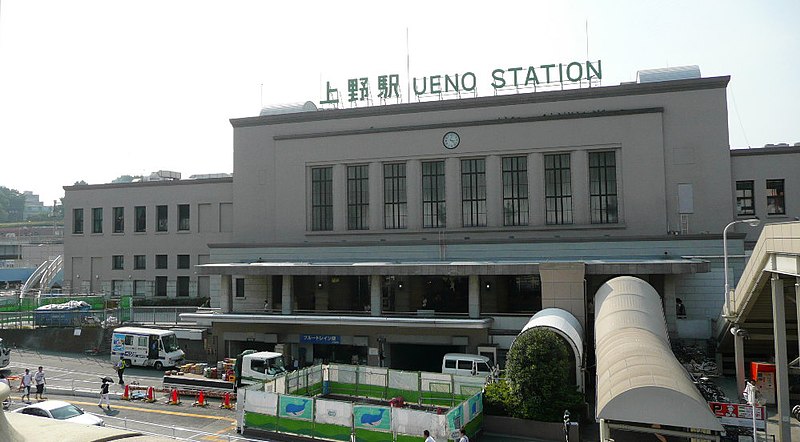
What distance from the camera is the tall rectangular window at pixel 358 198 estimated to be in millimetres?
53188

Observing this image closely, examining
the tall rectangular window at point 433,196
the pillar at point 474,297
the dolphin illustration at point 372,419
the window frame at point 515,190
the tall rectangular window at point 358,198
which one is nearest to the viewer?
the dolphin illustration at point 372,419

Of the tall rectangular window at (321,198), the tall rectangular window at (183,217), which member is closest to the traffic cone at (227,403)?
the tall rectangular window at (321,198)

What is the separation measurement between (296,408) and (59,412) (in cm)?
933

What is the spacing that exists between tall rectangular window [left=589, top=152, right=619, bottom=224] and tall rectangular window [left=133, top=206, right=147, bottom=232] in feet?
145

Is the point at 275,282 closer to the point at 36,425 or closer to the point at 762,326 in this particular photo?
the point at 762,326

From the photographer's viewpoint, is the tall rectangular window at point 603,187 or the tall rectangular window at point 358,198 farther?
the tall rectangular window at point 358,198

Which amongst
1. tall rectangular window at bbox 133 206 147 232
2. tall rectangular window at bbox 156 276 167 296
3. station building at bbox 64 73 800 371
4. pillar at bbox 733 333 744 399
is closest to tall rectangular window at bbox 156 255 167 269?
tall rectangular window at bbox 156 276 167 296

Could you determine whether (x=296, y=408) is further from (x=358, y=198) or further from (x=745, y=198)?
(x=745, y=198)

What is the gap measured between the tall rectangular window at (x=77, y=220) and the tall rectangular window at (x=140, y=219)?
7012 millimetres

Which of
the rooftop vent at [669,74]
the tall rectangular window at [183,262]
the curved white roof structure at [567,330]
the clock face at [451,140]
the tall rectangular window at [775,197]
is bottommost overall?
the curved white roof structure at [567,330]

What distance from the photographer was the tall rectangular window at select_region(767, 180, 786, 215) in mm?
47969

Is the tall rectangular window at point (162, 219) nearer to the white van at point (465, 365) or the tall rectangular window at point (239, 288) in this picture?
the tall rectangular window at point (239, 288)

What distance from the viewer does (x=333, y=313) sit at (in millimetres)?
44375

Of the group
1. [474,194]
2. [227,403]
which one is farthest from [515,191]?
[227,403]
